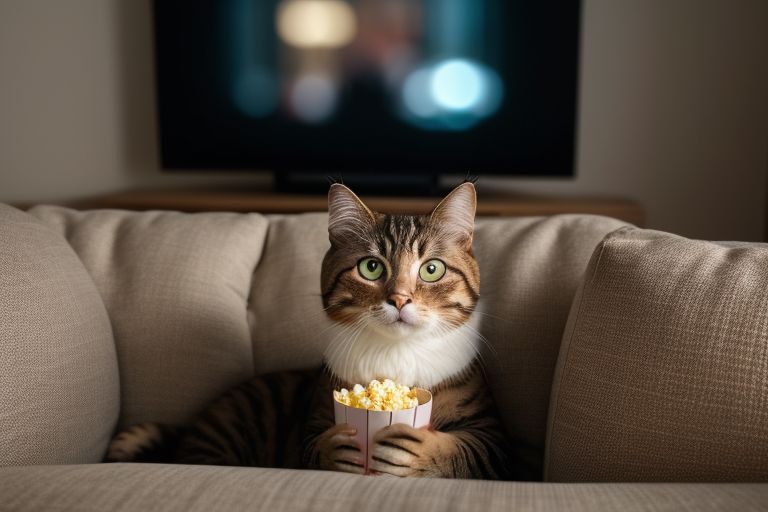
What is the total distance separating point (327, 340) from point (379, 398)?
0.24 metres

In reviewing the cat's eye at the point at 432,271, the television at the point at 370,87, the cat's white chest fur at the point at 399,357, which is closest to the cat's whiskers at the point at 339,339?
the cat's white chest fur at the point at 399,357

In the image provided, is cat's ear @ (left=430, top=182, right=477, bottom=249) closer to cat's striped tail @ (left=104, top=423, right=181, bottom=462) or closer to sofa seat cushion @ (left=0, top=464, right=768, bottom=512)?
sofa seat cushion @ (left=0, top=464, right=768, bottom=512)

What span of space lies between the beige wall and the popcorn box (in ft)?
7.95

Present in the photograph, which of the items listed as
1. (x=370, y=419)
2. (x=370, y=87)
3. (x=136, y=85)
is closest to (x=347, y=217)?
(x=370, y=419)

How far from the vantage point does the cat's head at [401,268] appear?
978 mm

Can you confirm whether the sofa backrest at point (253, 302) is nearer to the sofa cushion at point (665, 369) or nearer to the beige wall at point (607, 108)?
the sofa cushion at point (665, 369)

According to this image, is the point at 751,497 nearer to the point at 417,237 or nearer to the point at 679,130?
the point at 417,237

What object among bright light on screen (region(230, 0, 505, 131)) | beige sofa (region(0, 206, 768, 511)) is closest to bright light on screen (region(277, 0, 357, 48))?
bright light on screen (region(230, 0, 505, 131))

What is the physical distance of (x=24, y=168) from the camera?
3.43 metres

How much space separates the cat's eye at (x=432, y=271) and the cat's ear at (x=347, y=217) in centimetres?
9

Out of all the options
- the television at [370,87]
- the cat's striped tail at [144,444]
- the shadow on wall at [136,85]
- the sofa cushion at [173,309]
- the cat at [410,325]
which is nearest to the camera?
the cat at [410,325]

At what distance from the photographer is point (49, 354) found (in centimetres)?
101

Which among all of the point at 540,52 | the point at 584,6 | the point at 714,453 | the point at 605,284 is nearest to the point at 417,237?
the point at 605,284

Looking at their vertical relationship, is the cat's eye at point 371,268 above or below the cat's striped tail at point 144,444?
above
